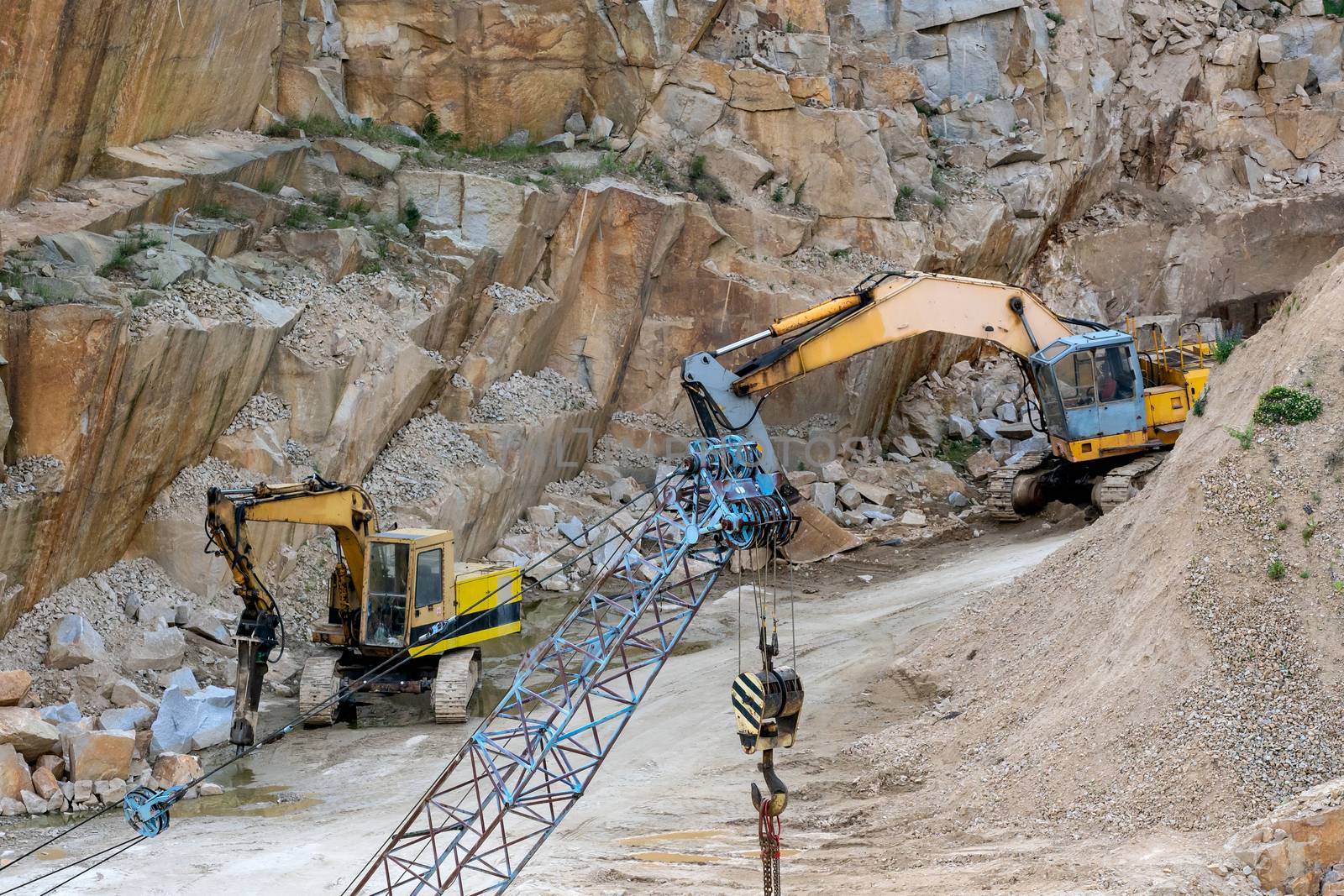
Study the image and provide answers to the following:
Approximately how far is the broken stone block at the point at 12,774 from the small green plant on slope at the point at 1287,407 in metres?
12.4

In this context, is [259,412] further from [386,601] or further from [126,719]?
[126,719]

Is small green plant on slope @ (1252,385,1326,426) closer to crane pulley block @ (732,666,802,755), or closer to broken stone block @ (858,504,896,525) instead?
crane pulley block @ (732,666,802,755)

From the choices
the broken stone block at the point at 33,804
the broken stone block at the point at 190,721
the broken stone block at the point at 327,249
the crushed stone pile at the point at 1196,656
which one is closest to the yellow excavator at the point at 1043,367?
the crushed stone pile at the point at 1196,656

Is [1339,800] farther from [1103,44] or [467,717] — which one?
[1103,44]

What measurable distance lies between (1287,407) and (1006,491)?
434 inches

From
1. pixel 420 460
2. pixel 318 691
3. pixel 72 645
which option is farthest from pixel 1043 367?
pixel 72 645

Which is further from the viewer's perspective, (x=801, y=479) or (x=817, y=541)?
(x=801, y=479)

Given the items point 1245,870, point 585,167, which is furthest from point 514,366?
point 1245,870

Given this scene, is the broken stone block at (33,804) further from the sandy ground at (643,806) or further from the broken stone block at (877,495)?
the broken stone block at (877,495)

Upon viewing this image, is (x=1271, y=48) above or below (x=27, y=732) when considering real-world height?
above

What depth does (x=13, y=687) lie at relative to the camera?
14.9 metres

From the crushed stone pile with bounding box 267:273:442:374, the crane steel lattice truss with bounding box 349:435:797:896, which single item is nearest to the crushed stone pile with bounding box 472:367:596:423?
the crushed stone pile with bounding box 267:273:442:374

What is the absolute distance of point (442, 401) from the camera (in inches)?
958

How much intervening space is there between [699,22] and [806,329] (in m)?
11.2
